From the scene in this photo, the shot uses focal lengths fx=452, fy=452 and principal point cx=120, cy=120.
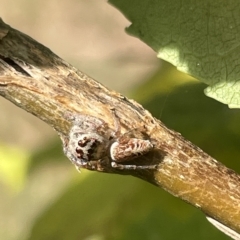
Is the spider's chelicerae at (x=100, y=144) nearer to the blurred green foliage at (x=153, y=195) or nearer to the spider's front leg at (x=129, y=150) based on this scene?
the spider's front leg at (x=129, y=150)

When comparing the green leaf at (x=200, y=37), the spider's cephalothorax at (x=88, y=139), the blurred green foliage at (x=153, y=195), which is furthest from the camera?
the blurred green foliage at (x=153, y=195)

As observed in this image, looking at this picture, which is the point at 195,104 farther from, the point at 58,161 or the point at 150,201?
the point at 58,161

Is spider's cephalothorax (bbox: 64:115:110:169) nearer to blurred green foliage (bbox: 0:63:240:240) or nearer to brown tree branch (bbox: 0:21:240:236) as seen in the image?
brown tree branch (bbox: 0:21:240:236)

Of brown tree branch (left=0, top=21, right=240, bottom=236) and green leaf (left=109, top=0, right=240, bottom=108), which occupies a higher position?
green leaf (left=109, top=0, right=240, bottom=108)

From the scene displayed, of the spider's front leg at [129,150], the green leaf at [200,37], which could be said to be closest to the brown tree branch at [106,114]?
the spider's front leg at [129,150]

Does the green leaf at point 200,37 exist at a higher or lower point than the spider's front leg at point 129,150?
higher

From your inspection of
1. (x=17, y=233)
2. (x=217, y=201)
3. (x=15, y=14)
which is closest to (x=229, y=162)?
(x=217, y=201)

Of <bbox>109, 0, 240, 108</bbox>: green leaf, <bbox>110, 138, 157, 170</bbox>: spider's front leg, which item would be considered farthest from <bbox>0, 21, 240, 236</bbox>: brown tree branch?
<bbox>109, 0, 240, 108</bbox>: green leaf

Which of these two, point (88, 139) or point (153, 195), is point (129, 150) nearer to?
point (88, 139)
